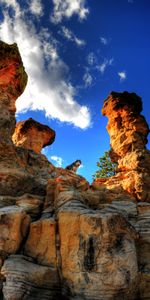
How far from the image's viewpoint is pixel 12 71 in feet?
66.2

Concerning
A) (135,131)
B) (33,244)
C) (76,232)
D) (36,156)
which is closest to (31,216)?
(33,244)

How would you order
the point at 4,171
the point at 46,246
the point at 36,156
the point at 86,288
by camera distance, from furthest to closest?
the point at 36,156
the point at 4,171
the point at 46,246
the point at 86,288

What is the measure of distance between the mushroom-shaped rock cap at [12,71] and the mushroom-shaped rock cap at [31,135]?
1164cm

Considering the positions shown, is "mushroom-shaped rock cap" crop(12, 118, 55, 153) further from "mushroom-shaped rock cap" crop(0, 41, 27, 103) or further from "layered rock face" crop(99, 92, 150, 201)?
"mushroom-shaped rock cap" crop(0, 41, 27, 103)

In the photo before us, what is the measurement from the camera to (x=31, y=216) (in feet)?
34.1

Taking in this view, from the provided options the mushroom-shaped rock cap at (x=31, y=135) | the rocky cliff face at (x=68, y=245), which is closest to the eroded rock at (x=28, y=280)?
the rocky cliff face at (x=68, y=245)

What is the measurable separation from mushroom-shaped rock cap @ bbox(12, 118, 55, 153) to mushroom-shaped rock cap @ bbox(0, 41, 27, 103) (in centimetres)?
1164

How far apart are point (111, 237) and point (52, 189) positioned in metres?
4.66

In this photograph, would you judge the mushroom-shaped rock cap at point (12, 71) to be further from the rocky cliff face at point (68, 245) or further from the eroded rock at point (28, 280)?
the eroded rock at point (28, 280)

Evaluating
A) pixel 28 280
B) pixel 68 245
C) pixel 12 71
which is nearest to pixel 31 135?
pixel 12 71

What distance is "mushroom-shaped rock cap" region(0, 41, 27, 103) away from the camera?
19641 mm

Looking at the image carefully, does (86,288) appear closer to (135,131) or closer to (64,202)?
(64,202)

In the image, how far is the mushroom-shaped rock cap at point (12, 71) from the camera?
19.6 metres

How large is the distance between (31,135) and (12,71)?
12629 mm
